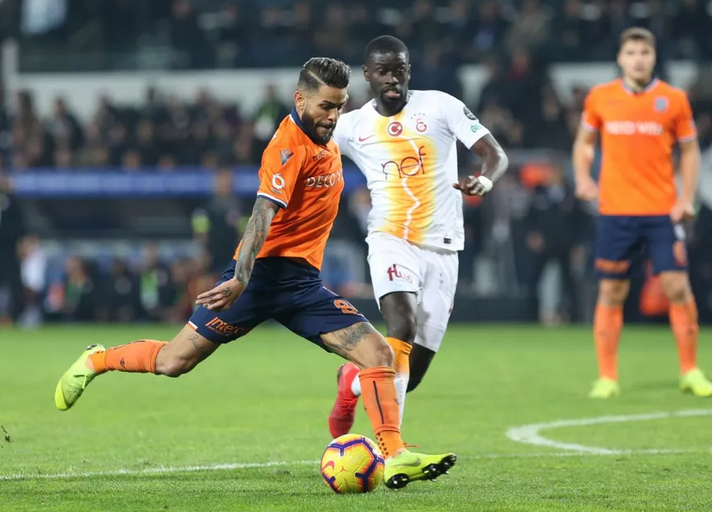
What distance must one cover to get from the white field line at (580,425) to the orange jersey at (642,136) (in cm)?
183

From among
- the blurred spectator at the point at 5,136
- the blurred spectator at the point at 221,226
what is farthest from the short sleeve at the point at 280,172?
the blurred spectator at the point at 5,136

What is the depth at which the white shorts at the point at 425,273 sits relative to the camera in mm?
7043

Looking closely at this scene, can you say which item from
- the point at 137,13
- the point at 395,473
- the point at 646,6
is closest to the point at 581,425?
the point at 395,473

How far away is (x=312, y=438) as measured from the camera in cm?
758

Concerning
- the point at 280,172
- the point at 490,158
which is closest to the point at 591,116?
the point at 490,158

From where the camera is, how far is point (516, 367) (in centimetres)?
1260

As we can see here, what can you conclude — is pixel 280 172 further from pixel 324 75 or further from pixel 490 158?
pixel 490 158

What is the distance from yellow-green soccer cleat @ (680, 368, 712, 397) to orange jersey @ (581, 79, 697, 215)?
48.5 inches

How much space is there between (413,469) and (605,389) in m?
4.65

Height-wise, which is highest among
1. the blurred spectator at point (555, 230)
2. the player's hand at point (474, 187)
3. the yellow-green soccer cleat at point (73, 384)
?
the player's hand at point (474, 187)

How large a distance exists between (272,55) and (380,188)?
16238mm

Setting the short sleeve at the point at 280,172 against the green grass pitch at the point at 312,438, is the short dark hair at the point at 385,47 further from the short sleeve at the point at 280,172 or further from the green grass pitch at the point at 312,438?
the green grass pitch at the point at 312,438

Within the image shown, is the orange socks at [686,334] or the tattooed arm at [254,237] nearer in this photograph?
the tattooed arm at [254,237]

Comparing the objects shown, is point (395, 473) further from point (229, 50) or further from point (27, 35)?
point (27, 35)
